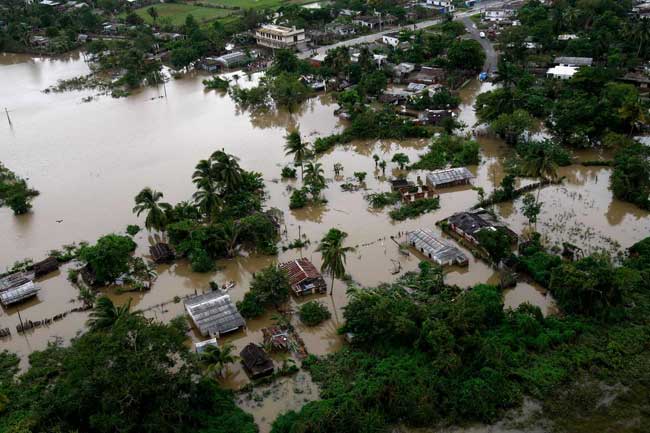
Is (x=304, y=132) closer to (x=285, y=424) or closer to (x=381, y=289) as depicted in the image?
(x=381, y=289)

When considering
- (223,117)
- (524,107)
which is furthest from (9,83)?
(524,107)

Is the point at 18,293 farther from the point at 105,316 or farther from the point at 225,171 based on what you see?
the point at 225,171

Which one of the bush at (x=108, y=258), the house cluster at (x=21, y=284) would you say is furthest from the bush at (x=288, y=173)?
the house cluster at (x=21, y=284)

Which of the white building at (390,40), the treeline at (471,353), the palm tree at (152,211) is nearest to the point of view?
the treeline at (471,353)

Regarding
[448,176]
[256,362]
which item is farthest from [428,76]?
[256,362]

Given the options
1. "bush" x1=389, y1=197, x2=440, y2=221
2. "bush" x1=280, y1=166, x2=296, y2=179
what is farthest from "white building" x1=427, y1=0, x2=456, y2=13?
"bush" x1=389, y1=197, x2=440, y2=221

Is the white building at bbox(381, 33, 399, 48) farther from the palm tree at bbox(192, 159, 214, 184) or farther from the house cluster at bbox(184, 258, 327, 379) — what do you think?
the house cluster at bbox(184, 258, 327, 379)

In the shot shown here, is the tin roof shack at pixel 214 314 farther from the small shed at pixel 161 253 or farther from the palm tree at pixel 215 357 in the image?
the small shed at pixel 161 253
